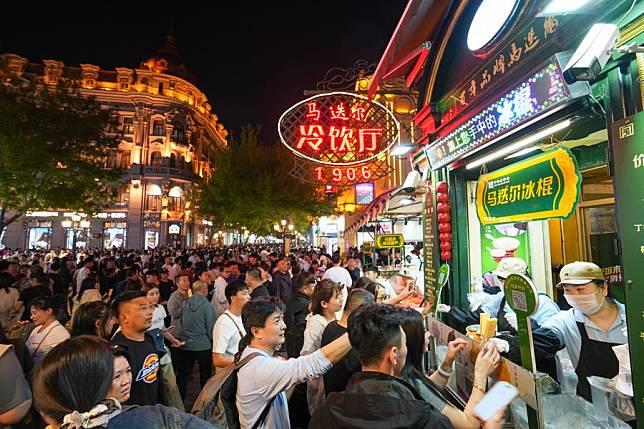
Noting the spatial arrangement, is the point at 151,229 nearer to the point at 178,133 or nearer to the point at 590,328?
the point at 178,133

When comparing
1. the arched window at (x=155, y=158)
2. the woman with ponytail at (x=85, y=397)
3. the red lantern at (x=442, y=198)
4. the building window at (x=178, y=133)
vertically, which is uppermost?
the building window at (x=178, y=133)

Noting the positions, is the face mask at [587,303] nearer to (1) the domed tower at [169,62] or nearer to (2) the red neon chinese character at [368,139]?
(2) the red neon chinese character at [368,139]

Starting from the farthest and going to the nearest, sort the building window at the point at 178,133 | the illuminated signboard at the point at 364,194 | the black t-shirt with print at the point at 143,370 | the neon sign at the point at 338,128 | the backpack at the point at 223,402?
1. the building window at the point at 178,133
2. the illuminated signboard at the point at 364,194
3. the neon sign at the point at 338,128
4. the black t-shirt with print at the point at 143,370
5. the backpack at the point at 223,402

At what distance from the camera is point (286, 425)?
281cm

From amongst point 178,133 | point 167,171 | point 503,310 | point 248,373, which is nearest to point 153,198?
point 167,171

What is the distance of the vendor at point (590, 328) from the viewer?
3412 mm

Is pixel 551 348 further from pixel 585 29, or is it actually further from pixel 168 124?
pixel 168 124

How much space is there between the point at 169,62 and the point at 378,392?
224 ft

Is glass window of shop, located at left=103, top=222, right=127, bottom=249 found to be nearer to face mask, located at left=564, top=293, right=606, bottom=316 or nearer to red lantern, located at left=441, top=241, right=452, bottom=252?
red lantern, located at left=441, top=241, right=452, bottom=252

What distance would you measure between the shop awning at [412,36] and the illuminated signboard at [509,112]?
84.3 inches

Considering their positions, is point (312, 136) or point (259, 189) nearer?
point (312, 136)

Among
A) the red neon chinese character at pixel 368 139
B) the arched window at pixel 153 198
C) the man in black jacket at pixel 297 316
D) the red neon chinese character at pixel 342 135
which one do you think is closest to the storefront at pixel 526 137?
the red neon chinese character at pixel 368 139

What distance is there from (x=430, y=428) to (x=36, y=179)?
19.8 metres

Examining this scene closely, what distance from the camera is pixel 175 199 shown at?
52594 millimetres
